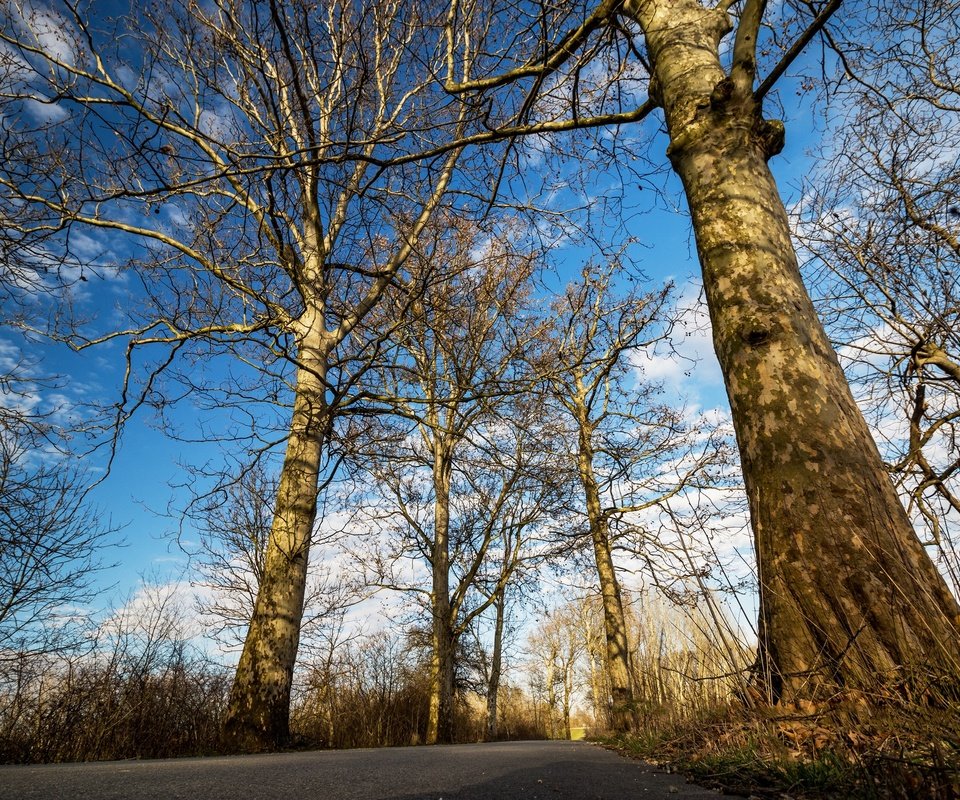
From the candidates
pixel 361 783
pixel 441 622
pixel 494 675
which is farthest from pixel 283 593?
pixel 494 675

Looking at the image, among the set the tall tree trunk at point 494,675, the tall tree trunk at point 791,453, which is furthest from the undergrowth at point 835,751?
the tall tree trunk at point 494,675

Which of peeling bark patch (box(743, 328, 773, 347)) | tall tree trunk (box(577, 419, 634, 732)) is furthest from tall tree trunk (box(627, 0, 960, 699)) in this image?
tall tree trunk (box(577, 419, 634, 732))

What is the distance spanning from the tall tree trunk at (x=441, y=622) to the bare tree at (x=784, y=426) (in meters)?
7.78

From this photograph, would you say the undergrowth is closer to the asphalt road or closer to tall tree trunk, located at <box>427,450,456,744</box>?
the asphalt road

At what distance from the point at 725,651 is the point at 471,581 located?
37.8 ft

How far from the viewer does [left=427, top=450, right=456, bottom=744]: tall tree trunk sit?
1050 centimetres

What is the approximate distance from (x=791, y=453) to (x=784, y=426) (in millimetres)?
145

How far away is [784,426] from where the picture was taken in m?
2.55

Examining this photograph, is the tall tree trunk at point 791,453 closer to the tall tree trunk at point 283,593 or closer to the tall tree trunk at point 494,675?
the tall tree trunk at point 283,593

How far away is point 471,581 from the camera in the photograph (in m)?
13.4

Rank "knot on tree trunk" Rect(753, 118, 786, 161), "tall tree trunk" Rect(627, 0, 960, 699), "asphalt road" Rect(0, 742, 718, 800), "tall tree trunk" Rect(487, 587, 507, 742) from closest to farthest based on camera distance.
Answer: "asphalt road" Rect(0, 742, 718, 800) → "tall tree trunk" Rect(627, 0, 960, 699) → "knot on tree trunk" Rect(753, 118, 786, 161) → "tall tree trunk" Rect(487, 587, 507, 742)

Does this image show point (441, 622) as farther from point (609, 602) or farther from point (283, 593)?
point (283, 593)

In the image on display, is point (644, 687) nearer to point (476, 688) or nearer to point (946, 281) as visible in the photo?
point (946, 281)

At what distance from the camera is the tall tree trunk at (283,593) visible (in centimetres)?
481
